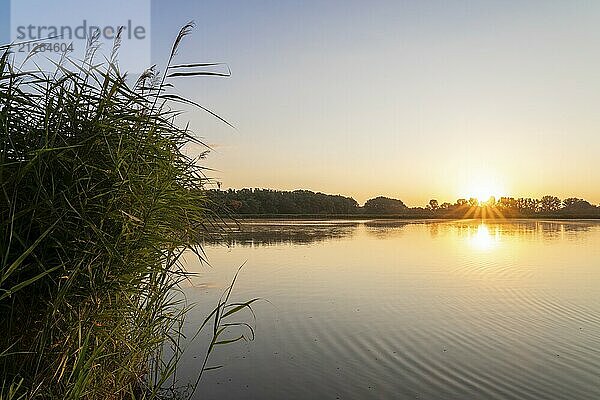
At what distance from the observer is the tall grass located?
2574 millimetres

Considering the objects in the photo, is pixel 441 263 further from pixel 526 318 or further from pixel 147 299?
pixel 147 299

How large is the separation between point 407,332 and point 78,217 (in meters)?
6.39

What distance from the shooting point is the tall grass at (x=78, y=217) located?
8.45 ft

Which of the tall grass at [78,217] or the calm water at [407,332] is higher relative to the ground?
the tall grass at [78,217]

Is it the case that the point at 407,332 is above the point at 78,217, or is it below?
below

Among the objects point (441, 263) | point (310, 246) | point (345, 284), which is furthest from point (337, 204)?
point (345, 284)

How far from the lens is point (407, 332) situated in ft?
26.8

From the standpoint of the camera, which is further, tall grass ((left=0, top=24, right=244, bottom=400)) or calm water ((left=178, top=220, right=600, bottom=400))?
calm water ((left=178, top=220, right=600, bottom=400))

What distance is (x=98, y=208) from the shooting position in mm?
2793

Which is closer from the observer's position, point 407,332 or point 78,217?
point 78,217

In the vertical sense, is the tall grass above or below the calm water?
above

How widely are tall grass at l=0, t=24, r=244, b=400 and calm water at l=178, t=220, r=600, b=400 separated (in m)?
1.29

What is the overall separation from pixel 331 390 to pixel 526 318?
484cm

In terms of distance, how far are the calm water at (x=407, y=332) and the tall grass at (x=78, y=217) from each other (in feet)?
4.22
